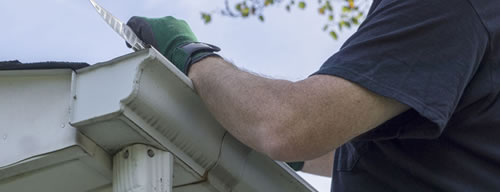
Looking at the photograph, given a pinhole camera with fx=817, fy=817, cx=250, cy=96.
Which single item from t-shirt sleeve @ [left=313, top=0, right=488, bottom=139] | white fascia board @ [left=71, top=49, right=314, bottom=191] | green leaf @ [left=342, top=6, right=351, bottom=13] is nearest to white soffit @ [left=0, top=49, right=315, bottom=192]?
white fascia board @ [left=71, top=49, right=314, bottom=191]

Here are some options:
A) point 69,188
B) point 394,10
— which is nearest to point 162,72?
point 69,188

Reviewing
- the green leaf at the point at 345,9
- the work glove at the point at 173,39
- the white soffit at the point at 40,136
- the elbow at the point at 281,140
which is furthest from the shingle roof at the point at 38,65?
the green leaf at the point at 345,9

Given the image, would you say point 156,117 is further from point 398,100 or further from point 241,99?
point 398,100

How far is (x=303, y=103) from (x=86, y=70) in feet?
1.71

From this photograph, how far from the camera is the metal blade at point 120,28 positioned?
2.05 m

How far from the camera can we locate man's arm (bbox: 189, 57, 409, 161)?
1.80m

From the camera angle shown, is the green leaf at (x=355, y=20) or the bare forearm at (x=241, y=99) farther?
the green leaf at (x=355, y=20)

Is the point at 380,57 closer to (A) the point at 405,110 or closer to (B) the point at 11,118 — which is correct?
(A) the point at 405,110

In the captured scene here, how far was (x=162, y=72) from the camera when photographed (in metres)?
1.90

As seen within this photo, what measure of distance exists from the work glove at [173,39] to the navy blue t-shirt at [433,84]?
373mm

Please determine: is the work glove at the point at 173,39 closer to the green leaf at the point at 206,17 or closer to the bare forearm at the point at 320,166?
the bare forearm at the point at 320,166

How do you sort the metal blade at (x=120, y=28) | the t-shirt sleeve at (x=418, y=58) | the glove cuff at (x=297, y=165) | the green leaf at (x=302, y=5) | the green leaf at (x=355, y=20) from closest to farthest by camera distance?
the t-shirt sleeve at (x=418, y=58) → the metal blade at (x=120, y=28) → the glove cuff at (x=297, y=165) → the green leaf at (x=355, y=20) → the green leaf at (x=302, y=5)

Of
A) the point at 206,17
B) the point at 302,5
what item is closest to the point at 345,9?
the point at 302,5

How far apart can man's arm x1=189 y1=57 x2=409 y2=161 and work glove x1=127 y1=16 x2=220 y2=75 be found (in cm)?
21
